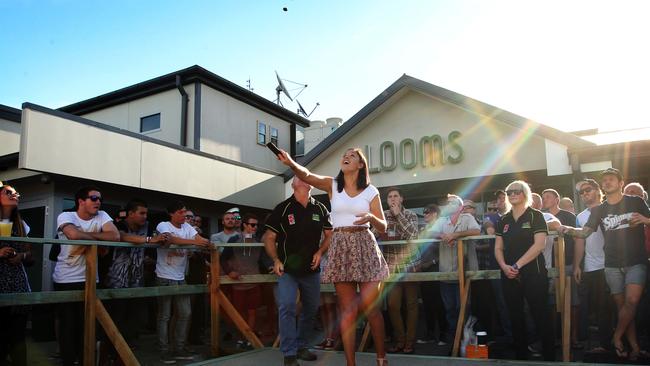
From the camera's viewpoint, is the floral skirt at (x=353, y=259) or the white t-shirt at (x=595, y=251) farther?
the white t-shirt at (x=595, y=251)

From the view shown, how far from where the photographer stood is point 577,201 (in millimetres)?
9984

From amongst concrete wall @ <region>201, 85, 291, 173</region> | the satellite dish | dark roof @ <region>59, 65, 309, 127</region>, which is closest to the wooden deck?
concrete wall @ <region>201, 85, 291, 173</region>

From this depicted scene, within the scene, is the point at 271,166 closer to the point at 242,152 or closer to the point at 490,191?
the point at 242,152

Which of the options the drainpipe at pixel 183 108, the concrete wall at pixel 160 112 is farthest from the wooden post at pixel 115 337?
the drainpipe at pixel 183 108

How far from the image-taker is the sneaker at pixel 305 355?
521 centimetres

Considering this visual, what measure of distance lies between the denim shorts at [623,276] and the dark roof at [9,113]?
47.2 ft

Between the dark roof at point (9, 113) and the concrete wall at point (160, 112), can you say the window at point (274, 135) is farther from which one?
the dark roof at point (9, 113)

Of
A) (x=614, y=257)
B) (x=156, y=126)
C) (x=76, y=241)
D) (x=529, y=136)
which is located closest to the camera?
(x=76, y=241)

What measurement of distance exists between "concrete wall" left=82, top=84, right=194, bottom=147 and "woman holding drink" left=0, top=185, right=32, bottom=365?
10736 millimetres

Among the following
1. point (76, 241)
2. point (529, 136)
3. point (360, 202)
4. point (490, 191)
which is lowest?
point (76, 241)

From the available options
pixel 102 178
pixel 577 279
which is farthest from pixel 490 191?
pixel 102 178

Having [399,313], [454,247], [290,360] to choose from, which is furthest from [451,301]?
[290,360]

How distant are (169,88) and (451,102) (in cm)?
882

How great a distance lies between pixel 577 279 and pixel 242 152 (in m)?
12.9
